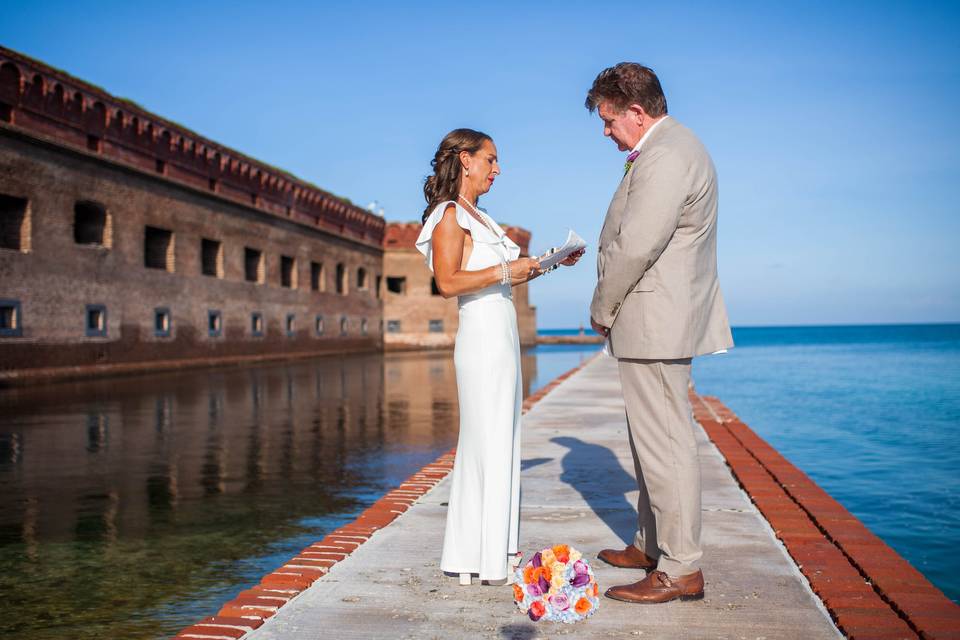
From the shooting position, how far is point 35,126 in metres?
18.7

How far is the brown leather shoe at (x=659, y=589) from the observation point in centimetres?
277

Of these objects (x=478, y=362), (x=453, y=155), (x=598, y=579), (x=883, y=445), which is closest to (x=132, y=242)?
(x=883, y=445)

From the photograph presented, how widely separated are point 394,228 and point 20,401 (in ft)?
108

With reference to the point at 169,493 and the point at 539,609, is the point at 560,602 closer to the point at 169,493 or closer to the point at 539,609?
the point at 539,609

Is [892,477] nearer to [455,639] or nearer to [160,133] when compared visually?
[455,639]

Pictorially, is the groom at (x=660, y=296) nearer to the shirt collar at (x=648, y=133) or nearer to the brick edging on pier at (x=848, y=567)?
the shirt collar at (x=648, y=133)

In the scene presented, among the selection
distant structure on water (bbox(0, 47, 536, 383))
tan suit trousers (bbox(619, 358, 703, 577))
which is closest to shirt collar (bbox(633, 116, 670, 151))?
tan suit trousers (bbox(619, 358, 703, 577))

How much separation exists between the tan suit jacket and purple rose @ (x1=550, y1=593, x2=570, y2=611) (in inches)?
37.4

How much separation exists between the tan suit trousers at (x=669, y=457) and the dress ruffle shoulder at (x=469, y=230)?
2.11 ft

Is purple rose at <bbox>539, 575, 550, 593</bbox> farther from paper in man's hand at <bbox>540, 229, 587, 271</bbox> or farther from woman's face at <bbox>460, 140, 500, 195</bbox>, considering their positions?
woman's face at <bbox>460, 140, 500, 195</bbox>

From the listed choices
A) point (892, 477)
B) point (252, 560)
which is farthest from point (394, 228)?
point (252, 560)

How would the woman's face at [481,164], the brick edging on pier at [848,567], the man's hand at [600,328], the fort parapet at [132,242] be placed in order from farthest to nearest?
the fort parapet at [132,242] → the woman's face at [481,164] → the man's hand at [600,328] → the brick edging on pier at [848,567]

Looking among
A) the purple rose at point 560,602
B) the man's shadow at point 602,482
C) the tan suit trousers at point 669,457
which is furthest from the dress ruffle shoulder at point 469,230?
the man's shadow at point 602,482

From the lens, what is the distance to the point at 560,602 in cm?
222
